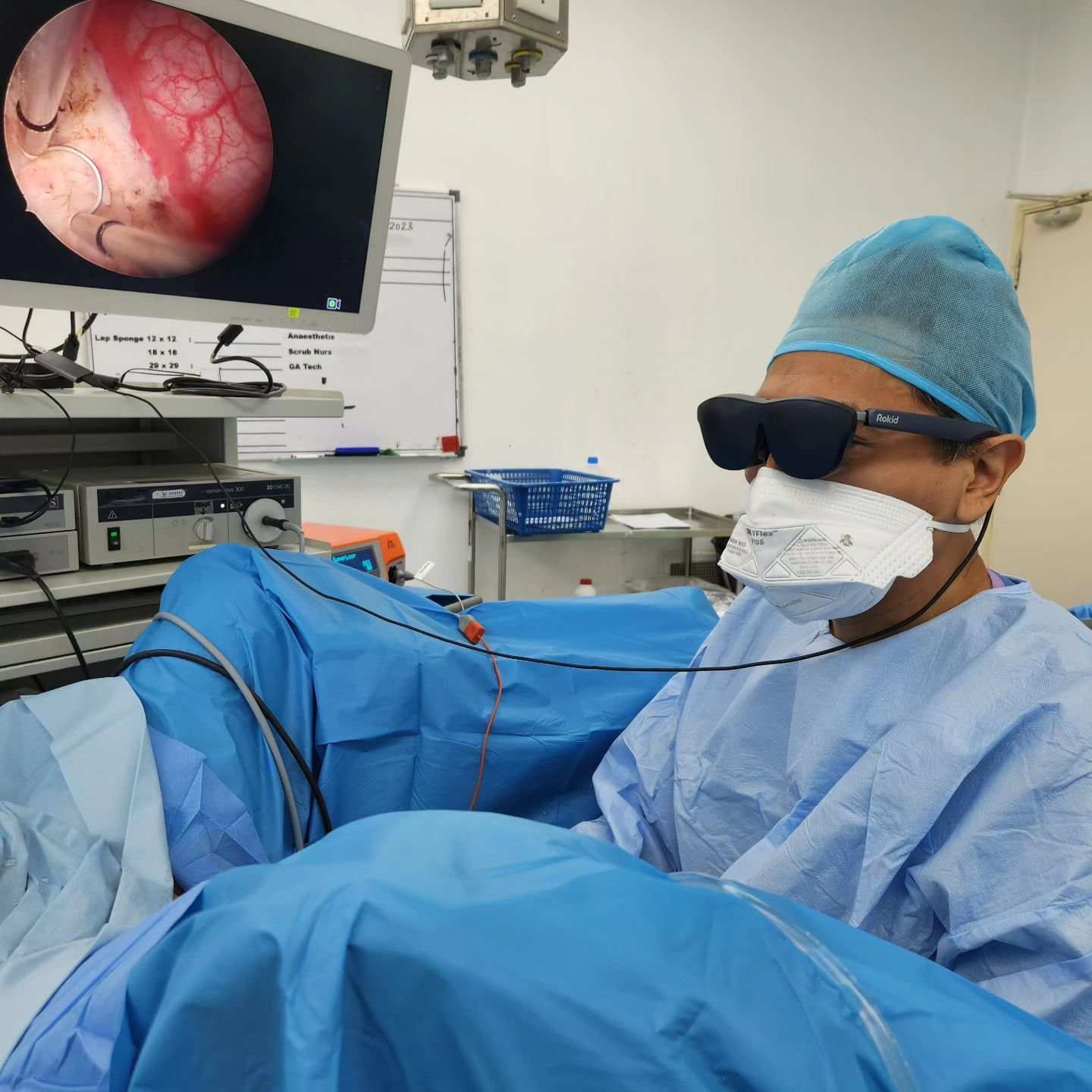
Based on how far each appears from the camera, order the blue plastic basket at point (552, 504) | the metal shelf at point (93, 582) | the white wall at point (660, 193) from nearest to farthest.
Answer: the metal shelf at point (93, 582)
the blue plastic basket at point (552, 504)
the white wall at point (660, 193)

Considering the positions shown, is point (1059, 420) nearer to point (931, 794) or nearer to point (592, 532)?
point (592, 532)

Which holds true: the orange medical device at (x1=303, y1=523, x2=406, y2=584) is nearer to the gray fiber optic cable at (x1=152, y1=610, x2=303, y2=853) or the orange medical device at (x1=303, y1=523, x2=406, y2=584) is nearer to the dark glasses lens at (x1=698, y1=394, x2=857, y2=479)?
the gray fiber optic cable at (x1=152, y1=610, x2=303, y2=853)

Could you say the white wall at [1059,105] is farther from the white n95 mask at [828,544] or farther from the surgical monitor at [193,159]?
the white n95 mask at [828,544]

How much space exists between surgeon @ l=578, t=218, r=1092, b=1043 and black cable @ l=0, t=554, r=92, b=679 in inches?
25.4

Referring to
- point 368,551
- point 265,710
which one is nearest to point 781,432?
point 265,710

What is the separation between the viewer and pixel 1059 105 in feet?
10.5

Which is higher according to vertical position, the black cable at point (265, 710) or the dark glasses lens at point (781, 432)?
the dark glasses lens at point (781, 432)

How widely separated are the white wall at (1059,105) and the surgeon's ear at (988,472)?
3064 mm

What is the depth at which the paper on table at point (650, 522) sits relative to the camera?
8.68 feet

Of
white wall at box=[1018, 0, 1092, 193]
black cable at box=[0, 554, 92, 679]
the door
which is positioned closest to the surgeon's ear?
black cable at box=[0, 554, 92, 679]

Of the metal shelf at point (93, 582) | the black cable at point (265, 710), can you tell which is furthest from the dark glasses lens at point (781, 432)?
the metal shelf at point (93, 582)

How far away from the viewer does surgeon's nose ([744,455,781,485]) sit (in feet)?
2.75

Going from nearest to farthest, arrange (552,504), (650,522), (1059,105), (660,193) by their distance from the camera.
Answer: (552,504) < (650,522) < (660,193) < (1059,105)

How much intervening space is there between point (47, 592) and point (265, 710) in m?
0.34
